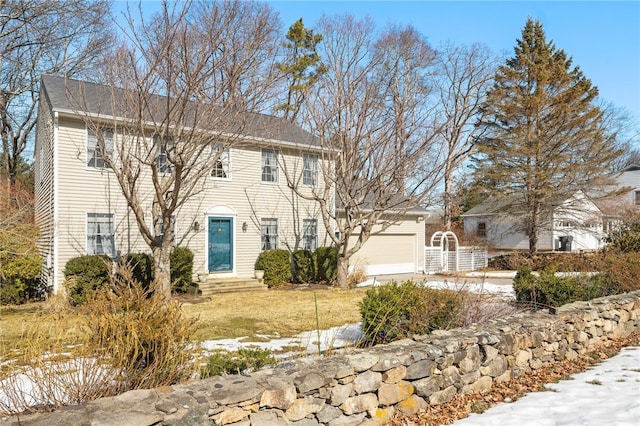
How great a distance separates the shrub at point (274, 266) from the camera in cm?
1462

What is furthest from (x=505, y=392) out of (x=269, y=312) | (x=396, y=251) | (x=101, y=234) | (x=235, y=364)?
(x=396, y=251)

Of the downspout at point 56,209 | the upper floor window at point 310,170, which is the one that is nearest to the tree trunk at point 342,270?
the upper floor window at point 310,170

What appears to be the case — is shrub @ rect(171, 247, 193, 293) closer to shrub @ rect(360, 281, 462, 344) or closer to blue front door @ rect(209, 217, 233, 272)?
blue front door @ rect(209, 217, 233, 272)

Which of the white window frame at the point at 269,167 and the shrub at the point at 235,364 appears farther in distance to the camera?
the white window frame at the point at 269,167

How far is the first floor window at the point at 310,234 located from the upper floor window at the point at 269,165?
194 cm

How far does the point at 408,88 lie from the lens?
1528 centimetres

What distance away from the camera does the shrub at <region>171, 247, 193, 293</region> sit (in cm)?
1242

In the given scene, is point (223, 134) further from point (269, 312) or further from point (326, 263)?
point (326, 263)

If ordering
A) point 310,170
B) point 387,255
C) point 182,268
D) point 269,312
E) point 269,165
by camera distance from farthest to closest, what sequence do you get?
point 387,255 → point 310,170 → point 269,165 → point 182,268 → point 269,312

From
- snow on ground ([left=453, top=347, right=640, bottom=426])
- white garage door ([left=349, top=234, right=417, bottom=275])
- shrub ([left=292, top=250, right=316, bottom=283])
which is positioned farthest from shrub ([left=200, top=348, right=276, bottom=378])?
white garage door ([left=349, top=234, right=417, bottom=275])

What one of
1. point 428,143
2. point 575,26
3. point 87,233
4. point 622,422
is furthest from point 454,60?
point 622,422

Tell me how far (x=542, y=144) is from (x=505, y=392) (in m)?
18.4

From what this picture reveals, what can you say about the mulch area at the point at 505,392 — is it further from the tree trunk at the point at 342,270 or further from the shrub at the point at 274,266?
the shrub at the point at 274,266

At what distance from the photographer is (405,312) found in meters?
5.36
